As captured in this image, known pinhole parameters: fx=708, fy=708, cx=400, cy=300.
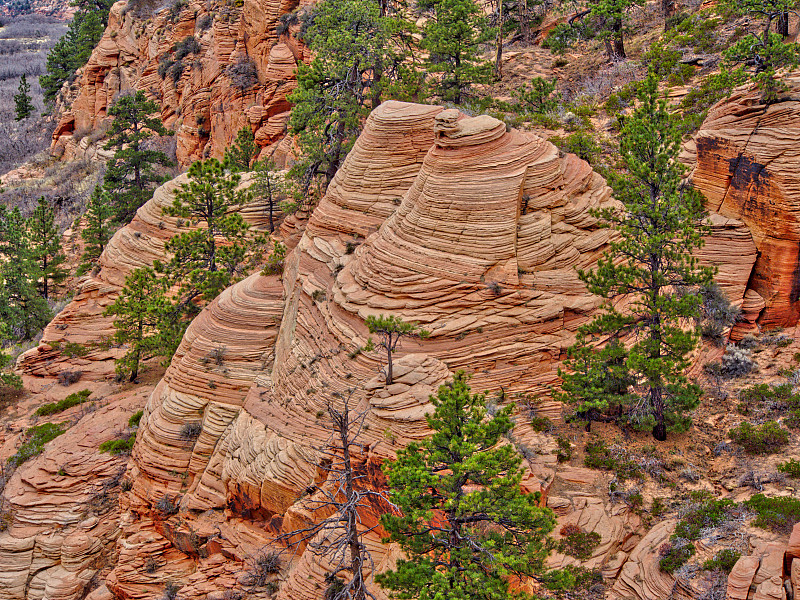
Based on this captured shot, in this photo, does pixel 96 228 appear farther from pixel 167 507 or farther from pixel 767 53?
pixel 767 53

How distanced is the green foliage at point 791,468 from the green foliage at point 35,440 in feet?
89.4

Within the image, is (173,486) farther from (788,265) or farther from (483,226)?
(788,265)

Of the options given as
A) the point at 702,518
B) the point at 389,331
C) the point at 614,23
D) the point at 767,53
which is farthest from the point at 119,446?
the point at 614,23

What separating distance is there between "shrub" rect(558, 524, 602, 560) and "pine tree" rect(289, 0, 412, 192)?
20211 millimetres

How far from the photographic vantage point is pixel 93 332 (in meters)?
38.0

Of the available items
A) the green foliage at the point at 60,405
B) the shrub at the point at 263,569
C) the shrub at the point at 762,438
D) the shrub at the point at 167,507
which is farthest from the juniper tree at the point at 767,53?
the green foliage at the point at 60,405

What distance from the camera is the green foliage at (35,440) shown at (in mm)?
29578

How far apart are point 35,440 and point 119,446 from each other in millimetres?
5040

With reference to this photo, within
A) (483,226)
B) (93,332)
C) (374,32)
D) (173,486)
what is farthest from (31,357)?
(483,226)

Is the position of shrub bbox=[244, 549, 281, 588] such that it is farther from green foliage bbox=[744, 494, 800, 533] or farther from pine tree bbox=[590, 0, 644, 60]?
pine tree bbox=[590, 0, 644, 60]

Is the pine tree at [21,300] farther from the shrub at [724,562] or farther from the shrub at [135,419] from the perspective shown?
the shrub at [724,562]

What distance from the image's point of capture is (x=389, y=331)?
1972 cm

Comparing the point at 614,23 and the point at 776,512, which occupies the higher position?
the point at 614,23

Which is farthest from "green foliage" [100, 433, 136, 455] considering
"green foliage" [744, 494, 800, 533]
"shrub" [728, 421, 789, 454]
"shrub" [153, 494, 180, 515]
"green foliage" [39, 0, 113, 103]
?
"green foliage" [39, 0, 113, 103]
